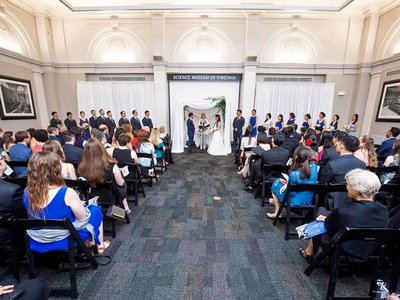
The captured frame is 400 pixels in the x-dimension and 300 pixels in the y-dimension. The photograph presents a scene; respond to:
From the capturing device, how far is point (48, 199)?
1459 millimetres

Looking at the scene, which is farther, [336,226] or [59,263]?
[59,263]

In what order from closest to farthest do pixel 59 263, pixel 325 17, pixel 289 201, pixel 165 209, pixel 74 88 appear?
pixel 59 263, pixel 289 201, pixel 165 209, pixel 325 17, pixel 74 88

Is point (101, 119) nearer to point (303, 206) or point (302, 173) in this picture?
point (302, 173)

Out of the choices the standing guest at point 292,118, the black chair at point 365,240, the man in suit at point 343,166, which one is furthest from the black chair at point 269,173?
the standing guest at point 292,118

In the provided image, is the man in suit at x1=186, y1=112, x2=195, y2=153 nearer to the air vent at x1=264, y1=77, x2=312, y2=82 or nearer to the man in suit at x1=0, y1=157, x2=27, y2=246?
the air vent at x1=264, y1=77, x2=312, y2=82

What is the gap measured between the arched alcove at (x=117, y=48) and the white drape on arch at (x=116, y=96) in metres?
1.08

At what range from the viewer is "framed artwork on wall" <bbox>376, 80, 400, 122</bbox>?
20.9 ft

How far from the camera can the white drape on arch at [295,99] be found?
7.96m

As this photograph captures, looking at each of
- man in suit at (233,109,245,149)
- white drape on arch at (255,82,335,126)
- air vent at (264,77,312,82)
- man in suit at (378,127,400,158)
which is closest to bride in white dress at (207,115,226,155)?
man in suit at (233,109,245,149)

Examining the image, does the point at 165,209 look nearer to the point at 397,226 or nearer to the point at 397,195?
the point at 397,226

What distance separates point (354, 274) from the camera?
1885mm

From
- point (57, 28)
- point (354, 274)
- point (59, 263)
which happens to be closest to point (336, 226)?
point (354, 274)

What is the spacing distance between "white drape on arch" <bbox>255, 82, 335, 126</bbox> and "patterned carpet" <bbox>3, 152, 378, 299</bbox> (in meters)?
5.88

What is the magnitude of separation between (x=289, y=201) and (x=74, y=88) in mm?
9213
